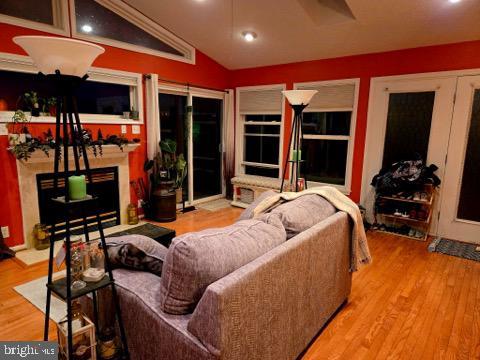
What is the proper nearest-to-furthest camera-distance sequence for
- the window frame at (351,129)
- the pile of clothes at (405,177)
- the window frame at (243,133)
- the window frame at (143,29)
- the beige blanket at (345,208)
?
1. the beige blanket at (345,208)
2. the window frame at (143,29)
3. the pile of clothes at (405,177)
4. the window frame at (351,129)
5. the window frame at (243,133)

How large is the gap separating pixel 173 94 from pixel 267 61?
1.59m

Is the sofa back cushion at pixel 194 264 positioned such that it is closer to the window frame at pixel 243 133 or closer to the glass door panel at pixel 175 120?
the glass door panel at pixel 175 120

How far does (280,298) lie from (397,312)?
4.73 ft

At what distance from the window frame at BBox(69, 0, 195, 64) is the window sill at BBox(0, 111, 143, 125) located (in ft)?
2.93

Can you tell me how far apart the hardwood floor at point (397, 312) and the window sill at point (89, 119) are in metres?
1.46

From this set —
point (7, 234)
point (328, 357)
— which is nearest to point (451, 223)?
point (328, 357)

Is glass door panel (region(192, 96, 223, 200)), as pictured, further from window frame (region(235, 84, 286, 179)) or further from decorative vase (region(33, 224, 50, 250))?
decorative vase (region(33, 224, 50, 250))

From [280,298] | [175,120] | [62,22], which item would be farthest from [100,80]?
[280,298]

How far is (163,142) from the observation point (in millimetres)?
4453

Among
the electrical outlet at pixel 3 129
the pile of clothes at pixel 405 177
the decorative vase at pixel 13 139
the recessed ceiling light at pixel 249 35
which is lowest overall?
the pile of clothes at pixel 405 177

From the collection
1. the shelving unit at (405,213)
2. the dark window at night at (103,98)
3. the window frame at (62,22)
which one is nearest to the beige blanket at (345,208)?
the shelving unit at (405,213)

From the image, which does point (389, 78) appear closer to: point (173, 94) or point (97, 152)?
point (173, 94)

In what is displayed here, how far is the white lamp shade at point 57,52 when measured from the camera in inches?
47.1

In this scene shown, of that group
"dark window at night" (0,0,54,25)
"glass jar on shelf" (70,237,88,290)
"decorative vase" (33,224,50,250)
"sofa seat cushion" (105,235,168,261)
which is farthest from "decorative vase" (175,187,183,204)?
"glass jar on shelf" (70,237,88,290)
